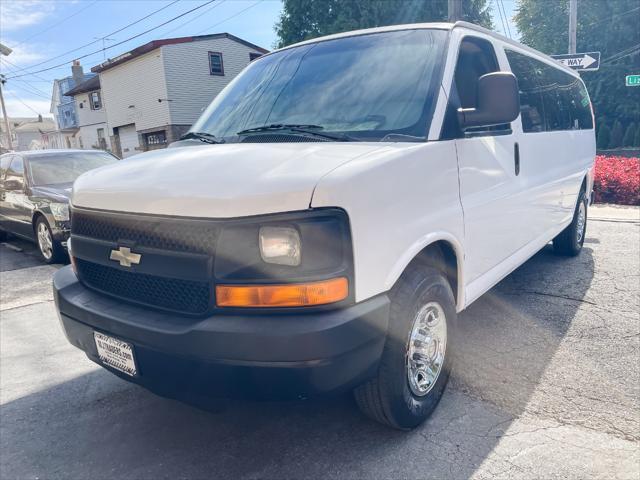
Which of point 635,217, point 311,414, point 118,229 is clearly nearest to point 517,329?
point 311,414

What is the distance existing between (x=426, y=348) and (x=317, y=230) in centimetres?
108

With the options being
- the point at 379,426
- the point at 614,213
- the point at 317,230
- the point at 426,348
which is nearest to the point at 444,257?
the point at 426,348

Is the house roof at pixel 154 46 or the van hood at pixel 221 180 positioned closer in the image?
the van hood at pixel 221 180

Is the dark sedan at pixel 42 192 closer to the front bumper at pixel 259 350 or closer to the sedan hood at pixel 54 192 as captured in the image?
the sedan hood at pixel 54 192

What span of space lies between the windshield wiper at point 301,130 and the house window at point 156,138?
24264 mm

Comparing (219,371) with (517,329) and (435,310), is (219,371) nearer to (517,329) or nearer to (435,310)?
(435,310)

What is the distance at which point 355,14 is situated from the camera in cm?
2688

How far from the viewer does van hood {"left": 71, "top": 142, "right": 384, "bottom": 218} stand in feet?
6.39

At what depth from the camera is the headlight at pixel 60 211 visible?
21.6 feet

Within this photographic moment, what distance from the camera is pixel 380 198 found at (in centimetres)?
214

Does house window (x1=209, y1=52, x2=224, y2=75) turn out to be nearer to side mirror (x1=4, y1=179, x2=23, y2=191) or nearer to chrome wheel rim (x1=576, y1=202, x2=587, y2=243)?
side mirror (x1=4, y1=179, x2=23, y2=191)

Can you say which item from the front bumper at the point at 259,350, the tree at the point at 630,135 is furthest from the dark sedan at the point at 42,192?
the tree at the point at 630,135

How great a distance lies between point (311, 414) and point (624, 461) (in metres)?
1.53

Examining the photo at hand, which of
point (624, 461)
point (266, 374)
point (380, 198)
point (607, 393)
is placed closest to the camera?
point (266, 374)
